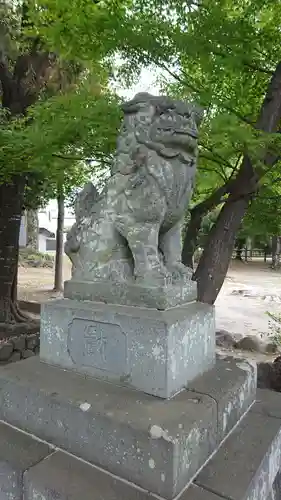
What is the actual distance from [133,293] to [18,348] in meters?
3.79

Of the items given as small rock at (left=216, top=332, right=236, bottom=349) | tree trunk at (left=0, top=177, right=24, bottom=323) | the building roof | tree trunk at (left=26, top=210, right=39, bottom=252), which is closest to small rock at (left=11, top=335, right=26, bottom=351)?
tree trunk at (left=0, top=177, right=24, bottom=323)

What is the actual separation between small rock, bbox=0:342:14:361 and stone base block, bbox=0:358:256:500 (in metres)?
3.10

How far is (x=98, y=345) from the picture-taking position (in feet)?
6.21

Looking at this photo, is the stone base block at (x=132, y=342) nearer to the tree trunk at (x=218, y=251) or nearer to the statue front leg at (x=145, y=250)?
the statue front leg at (x=145, y=250)

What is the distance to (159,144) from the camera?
1892 millimetres

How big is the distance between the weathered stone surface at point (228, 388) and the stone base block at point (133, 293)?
0.44 meters

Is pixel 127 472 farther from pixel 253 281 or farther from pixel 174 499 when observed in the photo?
pixel 253 281

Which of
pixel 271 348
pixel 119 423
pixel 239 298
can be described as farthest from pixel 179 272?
pixel 239 298

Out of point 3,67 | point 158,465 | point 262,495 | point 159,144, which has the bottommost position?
point 262,495

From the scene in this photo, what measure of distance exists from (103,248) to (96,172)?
346 centimetres

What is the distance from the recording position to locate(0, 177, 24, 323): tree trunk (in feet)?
21.8

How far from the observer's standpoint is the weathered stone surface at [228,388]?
1.77m

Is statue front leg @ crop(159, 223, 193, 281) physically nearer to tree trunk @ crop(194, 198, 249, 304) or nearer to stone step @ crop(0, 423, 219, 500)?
stone step @ crop(0, 423, 219, 500)

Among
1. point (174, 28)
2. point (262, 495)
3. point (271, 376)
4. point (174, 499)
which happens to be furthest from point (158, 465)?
point (174, 28)
